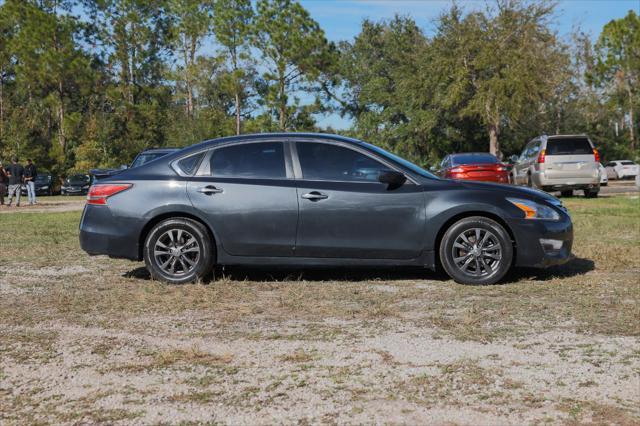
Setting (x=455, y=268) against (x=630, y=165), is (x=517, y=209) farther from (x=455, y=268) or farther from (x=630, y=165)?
(x=630, y=165)

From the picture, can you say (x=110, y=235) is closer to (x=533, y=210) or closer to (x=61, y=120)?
(x=533, y=210)

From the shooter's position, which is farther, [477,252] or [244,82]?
[244,82]

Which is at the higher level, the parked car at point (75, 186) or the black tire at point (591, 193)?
the parked car at point (75, 186)

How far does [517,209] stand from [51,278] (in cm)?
501

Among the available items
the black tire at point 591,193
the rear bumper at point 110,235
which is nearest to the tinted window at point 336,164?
the rear bumper at point 110,235

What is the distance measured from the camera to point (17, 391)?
14.0ft

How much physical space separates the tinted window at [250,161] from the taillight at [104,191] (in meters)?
0.96

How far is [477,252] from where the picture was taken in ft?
25.3

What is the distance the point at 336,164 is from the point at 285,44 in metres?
47.6

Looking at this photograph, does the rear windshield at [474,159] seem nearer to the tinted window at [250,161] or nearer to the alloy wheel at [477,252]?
the alloy wheel at [477,252]

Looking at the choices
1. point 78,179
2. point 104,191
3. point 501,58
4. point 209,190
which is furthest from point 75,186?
point 209,190

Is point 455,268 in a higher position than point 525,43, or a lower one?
lower

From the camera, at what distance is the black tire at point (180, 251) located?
25.9 feet

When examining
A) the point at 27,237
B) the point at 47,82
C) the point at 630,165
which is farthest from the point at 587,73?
the point at 27,237
